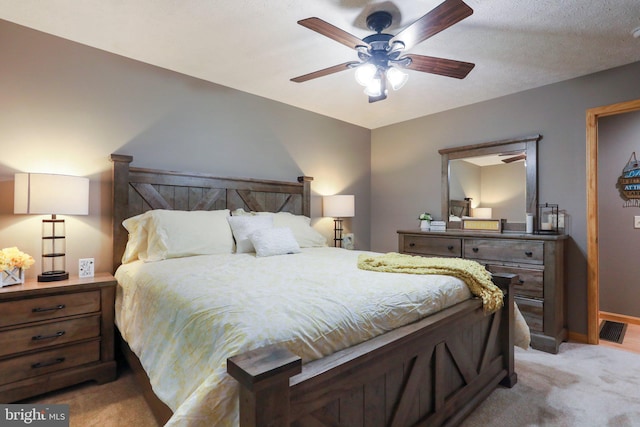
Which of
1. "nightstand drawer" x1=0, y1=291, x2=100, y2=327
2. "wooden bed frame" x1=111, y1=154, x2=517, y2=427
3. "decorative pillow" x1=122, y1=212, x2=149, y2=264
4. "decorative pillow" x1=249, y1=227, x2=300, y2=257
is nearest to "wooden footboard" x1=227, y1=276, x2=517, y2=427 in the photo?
"wooden bed frame" x1=111, y1=154, x2=517, y2=427

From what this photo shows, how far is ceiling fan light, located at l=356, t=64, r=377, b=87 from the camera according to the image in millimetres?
2078

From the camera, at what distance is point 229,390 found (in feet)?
3.04

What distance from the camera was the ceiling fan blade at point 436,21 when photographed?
4.91 feet

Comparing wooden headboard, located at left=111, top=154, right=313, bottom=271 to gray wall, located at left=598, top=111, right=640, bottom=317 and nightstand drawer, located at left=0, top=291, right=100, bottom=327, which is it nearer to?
nightstand drawer, located at left=0, top=291, right=100, bottom=327

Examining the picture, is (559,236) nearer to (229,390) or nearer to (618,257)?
(618,257)

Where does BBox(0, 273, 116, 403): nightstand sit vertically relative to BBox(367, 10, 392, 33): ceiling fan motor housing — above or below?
below

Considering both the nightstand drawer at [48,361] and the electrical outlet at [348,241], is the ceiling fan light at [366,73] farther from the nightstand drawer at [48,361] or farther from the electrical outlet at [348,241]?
the nightstand drawer at [48,361]

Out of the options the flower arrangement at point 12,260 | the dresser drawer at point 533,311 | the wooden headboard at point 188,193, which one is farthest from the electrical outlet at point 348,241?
the flower arrangement at point 12,260

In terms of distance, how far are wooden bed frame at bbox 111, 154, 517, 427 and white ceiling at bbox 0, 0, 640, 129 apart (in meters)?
0.95

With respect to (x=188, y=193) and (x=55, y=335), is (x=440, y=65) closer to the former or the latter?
(x=188, y=193)

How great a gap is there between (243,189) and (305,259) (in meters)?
1.25

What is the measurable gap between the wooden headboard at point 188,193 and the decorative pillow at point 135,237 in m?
0.10

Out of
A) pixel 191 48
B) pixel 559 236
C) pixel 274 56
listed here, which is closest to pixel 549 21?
pixel 559 236

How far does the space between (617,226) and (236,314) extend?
440 centimetres
